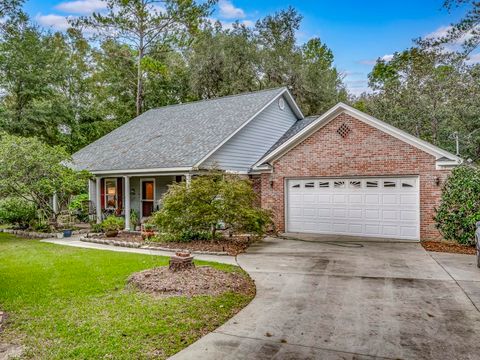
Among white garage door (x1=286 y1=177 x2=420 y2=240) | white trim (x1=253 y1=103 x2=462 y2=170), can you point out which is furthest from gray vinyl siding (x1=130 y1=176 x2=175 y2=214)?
white garage door (x1=286 y1=177 x2=420 y2=240)

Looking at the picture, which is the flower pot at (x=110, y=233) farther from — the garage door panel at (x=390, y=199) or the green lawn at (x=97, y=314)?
the garage door panel at (x=390, y=199)

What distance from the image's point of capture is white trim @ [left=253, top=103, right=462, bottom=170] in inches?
437

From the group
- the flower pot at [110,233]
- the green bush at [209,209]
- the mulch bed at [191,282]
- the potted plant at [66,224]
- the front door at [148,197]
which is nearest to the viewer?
the mulch bed at [191,282]

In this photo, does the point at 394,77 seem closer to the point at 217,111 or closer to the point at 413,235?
the point at 217,111

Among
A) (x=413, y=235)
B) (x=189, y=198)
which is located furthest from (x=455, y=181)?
(x=189, y=198)

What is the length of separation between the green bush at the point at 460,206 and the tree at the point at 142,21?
2258 centimetres

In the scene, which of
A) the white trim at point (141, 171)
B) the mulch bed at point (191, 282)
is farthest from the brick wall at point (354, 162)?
the mulch bed at point (191, 282)

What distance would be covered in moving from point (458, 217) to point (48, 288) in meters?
10.7

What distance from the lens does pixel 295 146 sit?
13.7 m

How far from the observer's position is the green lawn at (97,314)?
14.3 feet

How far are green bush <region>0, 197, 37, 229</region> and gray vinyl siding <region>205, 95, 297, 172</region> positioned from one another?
28.5ft

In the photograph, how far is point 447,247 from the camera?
1052 centimetres

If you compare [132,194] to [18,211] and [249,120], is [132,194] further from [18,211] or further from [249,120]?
[249,120]

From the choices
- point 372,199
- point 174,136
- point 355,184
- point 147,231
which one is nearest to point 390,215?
point 372,199
